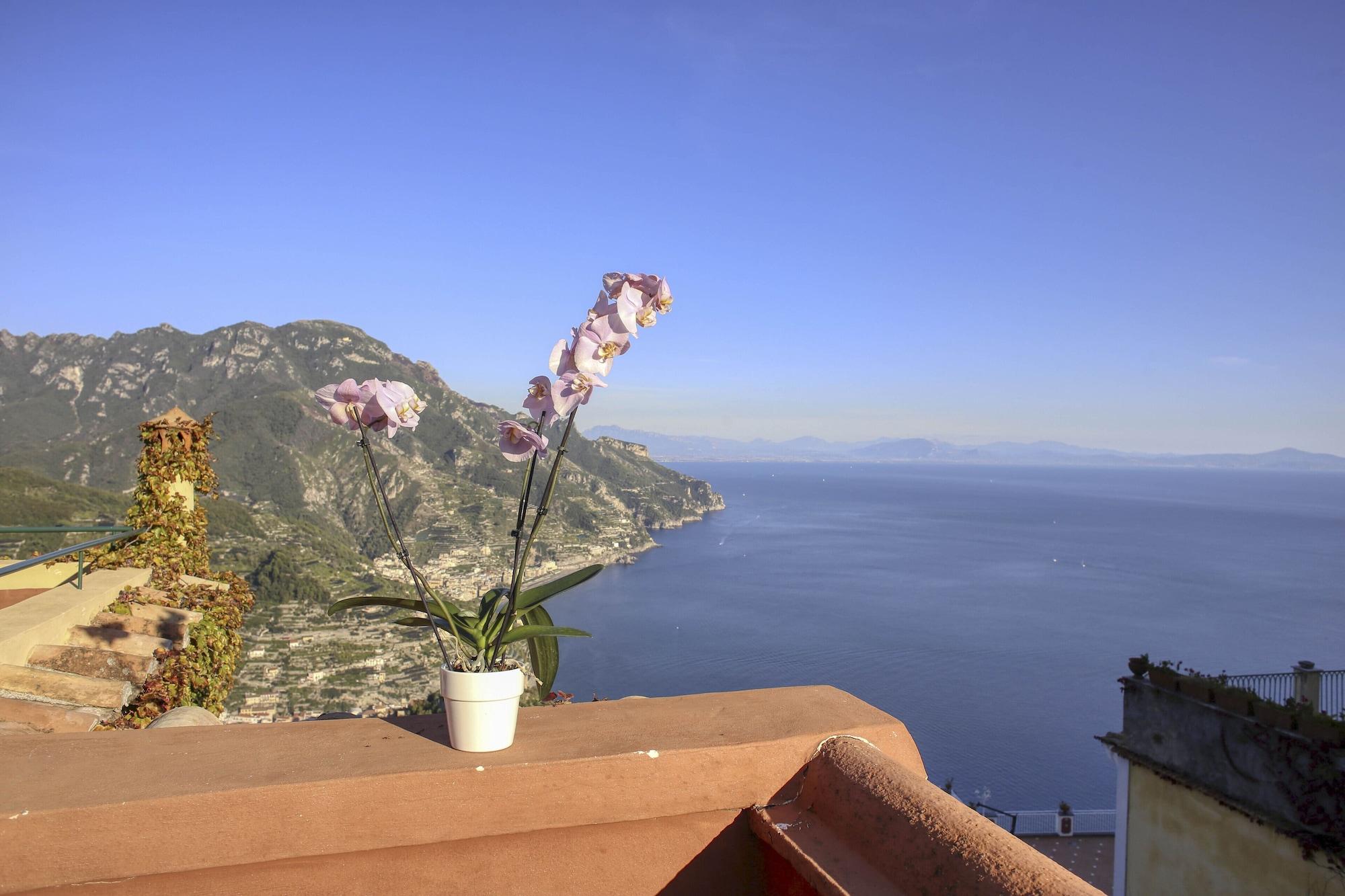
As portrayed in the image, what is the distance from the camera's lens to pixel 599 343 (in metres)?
1.27

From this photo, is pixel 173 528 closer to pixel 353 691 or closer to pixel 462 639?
pixel 462 639

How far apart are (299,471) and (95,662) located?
55911mm

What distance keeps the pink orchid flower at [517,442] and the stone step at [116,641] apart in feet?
7.90

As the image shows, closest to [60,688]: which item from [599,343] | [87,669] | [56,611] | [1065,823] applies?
[87,669]

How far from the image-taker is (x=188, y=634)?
3.23 metres

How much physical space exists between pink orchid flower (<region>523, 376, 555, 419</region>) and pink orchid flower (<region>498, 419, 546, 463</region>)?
34 millimetres

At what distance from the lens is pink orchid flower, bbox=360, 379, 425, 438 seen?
130 centimetres

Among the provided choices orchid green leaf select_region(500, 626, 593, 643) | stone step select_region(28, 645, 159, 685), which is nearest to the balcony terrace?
orchid green leaf select_region(500, 626, 593, 643)

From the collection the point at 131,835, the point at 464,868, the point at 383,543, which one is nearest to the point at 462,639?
the point at 464,868

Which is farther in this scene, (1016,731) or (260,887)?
(1016,731)

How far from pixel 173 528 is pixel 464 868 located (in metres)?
3.41

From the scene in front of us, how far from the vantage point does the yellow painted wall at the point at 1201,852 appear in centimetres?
510

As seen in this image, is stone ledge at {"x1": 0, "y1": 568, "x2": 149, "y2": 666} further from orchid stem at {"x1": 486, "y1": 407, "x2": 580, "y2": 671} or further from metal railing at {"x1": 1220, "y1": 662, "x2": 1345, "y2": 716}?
metal railing at {"x1": 1220, "y1": 662, "x2": 1345, "y2": 716}

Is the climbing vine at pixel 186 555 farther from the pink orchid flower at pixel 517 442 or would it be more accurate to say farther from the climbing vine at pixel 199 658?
the pink orchid flower at pixel 517 442
